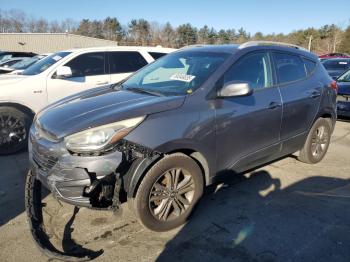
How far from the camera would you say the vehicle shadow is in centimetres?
309

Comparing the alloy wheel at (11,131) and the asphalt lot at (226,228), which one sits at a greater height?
the alloy wheel at (11,131)

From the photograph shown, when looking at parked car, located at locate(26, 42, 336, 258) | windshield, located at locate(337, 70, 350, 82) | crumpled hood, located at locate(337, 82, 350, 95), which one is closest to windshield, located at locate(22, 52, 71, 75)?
parked car, located at locate(26, 42, 336, 258)

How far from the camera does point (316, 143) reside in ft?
17.6

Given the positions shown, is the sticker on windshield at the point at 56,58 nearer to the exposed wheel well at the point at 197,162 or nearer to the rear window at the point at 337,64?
the exposed wheel well at the point at 197,162

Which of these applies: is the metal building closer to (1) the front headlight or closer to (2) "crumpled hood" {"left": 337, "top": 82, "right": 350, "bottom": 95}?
(2) "crumpled hood" {"left": 337, "top": 82, "right": 350, "bottom": 95}

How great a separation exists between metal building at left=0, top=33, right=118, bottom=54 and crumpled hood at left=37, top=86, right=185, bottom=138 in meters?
44.4

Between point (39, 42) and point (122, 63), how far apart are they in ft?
144

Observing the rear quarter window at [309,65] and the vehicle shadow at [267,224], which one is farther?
the rear quarter window at [309,65]

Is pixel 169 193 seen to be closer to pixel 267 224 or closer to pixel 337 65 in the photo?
pixel 267 224

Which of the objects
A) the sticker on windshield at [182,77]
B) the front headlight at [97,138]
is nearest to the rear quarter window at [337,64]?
the sticker on windshield at [182,77]

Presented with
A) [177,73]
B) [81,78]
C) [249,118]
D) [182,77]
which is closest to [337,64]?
[81,78]

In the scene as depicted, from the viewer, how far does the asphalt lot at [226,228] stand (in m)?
3.09

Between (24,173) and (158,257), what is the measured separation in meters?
2.84

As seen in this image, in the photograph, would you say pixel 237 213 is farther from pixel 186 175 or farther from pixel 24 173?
pixel 24 173
